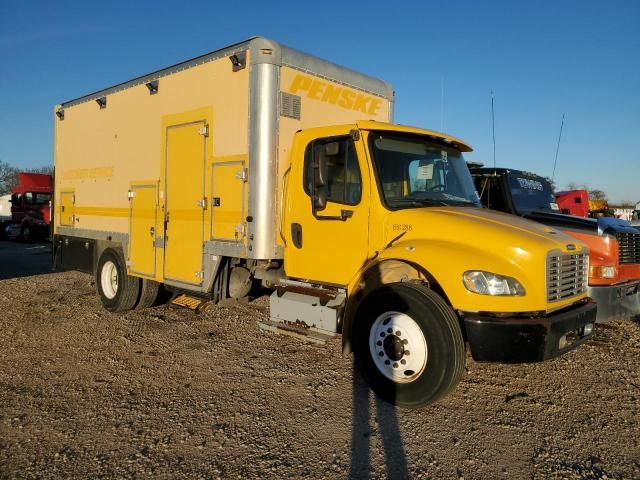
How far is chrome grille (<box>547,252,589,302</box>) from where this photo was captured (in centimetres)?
413

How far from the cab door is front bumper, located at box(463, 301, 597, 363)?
136cm

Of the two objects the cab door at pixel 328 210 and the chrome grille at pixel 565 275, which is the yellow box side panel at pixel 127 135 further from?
the chrome grille at pixel 565 275

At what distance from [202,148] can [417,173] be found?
2772 mm

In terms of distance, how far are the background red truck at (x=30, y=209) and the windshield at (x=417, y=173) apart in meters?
25.2

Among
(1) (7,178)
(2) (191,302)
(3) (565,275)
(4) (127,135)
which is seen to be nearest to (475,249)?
(3) (565,275)

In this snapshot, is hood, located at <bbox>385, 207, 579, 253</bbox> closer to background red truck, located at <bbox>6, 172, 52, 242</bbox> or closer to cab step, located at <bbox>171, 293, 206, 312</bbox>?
cab step, located at <bbox>171, 293, 206, 312</bbox>

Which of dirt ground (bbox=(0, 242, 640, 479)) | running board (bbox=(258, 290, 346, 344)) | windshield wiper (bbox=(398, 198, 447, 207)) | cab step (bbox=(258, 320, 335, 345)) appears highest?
windshield wiper (bbox=(398, 198, 447, 207))

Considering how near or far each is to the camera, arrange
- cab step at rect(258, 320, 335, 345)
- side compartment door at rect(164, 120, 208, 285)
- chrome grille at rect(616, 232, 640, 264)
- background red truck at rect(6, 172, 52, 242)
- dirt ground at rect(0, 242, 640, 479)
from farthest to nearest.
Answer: background red truck at rect(6, 172, 52, 242), chrome grille at rect(616, 232, 640, 264), side compartment door at rect(164, 120, 208, 285), cab step at rect(258, 320, 335, 345), dirt ground at rect(0, 242, 640, 479)

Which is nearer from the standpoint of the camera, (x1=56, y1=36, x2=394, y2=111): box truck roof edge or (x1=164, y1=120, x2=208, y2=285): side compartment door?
(x1=56, y1=36, x2=394, y2=111): box truck roof edge

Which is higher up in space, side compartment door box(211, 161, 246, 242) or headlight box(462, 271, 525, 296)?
side compartment door box(211, 161, 246, 242)

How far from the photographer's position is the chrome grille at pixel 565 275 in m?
4.13

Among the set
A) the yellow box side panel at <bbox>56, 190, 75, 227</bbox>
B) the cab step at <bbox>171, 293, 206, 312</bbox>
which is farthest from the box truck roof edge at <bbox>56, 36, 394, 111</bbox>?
the cab step at <bbox>171, 293, 206, 312</bbox>

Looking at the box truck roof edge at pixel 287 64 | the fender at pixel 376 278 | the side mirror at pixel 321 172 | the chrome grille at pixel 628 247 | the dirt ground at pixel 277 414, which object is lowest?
the dirt ground at pixel 277 414

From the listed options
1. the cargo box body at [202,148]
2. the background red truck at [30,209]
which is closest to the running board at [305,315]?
the cargo box body at [202,148]
